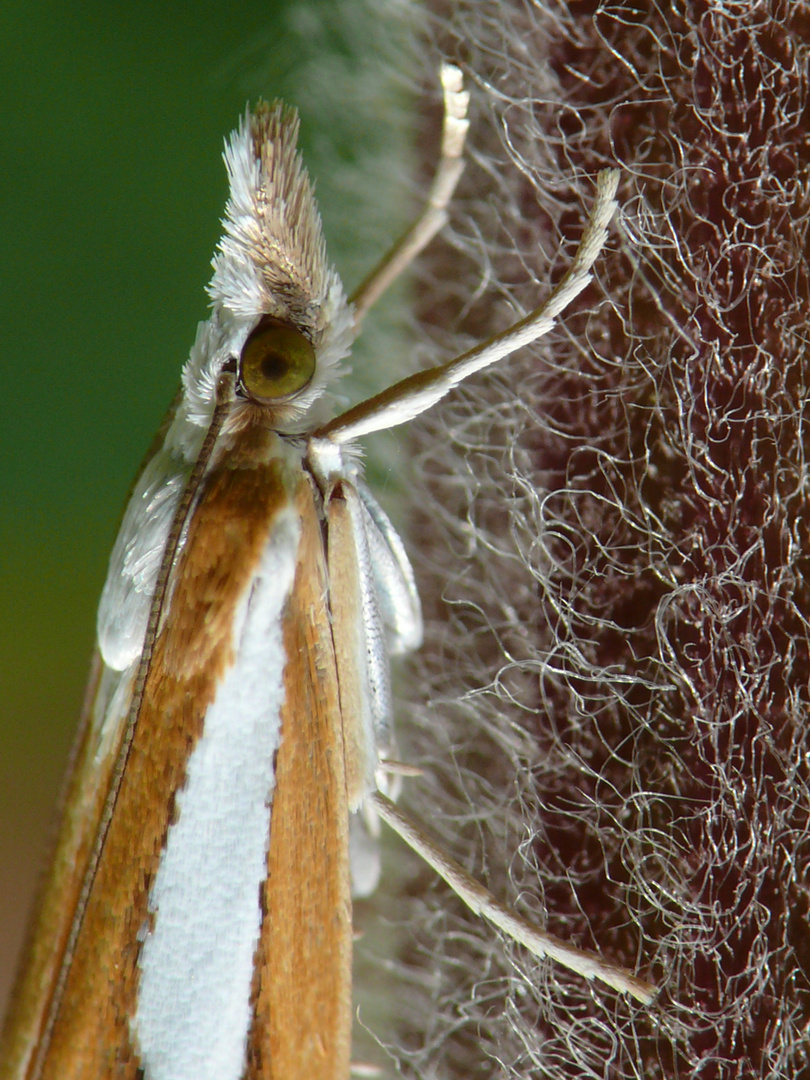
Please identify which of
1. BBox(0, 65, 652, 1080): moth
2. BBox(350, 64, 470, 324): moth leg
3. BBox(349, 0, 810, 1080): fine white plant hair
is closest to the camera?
BBox(349, 0, 810, 1080): fine white plant hair

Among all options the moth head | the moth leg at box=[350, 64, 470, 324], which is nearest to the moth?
the moth head

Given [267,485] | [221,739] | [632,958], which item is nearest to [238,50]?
[267,485]

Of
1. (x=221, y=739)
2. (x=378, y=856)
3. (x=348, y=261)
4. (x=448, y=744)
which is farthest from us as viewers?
(x=348, y=261)

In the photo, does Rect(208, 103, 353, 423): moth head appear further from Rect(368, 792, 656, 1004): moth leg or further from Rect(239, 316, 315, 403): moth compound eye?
Rect(368, 792, 656, 1004): moth leg

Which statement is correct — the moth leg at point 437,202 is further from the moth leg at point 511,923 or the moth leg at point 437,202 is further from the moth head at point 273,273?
the moth leg at point 511,923

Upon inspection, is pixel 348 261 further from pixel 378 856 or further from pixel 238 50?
pixel 378 856

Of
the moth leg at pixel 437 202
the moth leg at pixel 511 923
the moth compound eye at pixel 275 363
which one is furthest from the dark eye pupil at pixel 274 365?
the moth leg at pixel 511 923

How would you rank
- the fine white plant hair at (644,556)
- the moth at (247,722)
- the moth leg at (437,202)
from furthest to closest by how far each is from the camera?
the moth leg at (437,202) → the moth at (247,722) → the fine white plant hair at (644,556)
